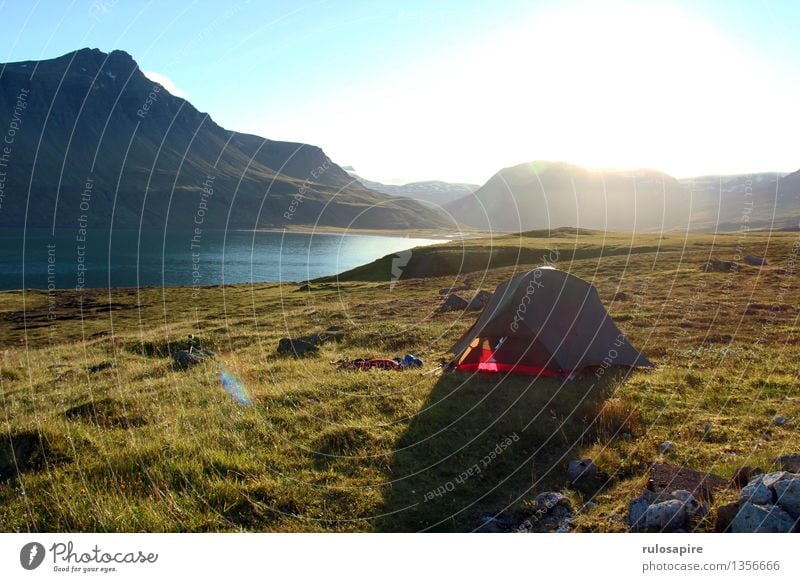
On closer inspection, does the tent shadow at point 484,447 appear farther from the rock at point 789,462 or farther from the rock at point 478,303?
the rock at point 478,303

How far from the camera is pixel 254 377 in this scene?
50.5ft

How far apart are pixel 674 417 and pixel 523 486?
520 cm

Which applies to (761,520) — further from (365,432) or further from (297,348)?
(297,348)

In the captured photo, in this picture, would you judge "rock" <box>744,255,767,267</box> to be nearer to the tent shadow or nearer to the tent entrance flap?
the tent shadow

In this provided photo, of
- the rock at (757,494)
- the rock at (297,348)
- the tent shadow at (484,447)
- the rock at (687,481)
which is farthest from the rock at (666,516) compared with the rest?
the rock at (297,348)

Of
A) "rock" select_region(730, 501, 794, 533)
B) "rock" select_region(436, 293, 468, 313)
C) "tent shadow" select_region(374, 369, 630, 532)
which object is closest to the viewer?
"rock" select_region(730, 501, 794, 533)

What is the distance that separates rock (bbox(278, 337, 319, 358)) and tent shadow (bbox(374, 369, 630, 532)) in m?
7.60

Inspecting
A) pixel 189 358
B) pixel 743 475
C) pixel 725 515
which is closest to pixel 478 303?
pixel 189 358

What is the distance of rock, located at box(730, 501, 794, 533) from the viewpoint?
607 cm

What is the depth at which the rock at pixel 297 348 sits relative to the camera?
2005 centimetres

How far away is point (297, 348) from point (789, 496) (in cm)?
1703

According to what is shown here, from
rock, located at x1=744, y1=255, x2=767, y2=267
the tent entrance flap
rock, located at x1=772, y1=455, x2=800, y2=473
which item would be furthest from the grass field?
rock, located at x1=744, y1=255, x2=767, y2=267

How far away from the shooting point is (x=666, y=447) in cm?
973
